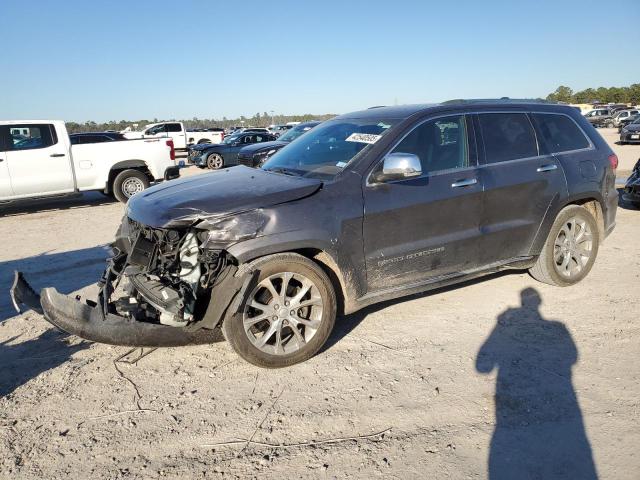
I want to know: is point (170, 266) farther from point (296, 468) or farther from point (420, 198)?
point (420, 198)

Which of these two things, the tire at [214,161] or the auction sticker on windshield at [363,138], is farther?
the tire at [214,161]

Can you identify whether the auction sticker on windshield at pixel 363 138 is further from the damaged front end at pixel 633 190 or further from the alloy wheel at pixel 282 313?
the damaged front end at pixel 633 190

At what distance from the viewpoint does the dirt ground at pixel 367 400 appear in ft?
8.73

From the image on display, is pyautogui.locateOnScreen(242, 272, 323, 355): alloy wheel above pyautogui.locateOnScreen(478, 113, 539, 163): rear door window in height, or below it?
below

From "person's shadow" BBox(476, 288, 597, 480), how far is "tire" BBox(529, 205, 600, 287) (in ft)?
2.37

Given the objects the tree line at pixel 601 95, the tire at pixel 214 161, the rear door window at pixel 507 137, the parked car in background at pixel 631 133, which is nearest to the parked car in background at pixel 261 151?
the tire at pixel 214 161

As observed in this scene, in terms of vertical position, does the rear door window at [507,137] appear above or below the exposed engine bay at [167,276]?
above

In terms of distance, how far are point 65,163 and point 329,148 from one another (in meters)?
8.47

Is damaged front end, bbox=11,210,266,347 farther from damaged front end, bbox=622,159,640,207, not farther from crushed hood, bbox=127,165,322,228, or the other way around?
damaged front end, bbox=622,159,640,207

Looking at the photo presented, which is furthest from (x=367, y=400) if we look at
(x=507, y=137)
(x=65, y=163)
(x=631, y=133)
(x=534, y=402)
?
(x=631, y=133)

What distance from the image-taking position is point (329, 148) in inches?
173

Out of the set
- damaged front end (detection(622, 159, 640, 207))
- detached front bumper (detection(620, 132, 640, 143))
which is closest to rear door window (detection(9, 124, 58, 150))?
damaged front end (detection(622, 159, 640, 207))

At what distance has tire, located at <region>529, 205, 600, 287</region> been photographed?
16.3 ft

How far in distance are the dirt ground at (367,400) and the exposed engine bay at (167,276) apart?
0.50m
